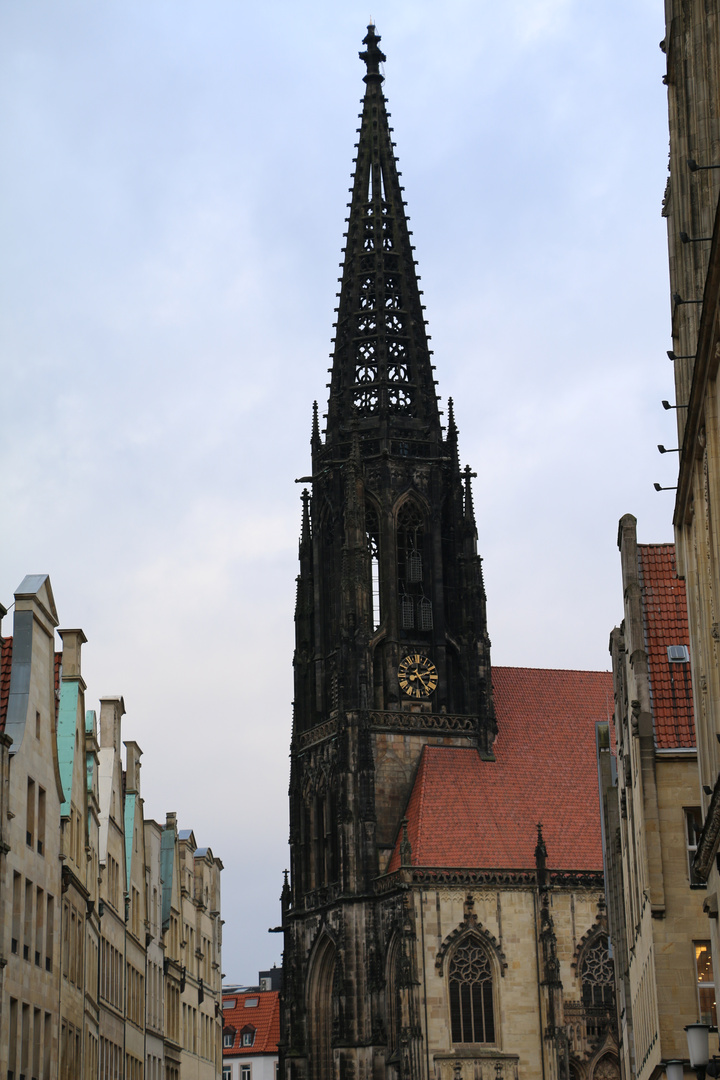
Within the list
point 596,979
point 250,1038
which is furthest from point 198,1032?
point 250,1038

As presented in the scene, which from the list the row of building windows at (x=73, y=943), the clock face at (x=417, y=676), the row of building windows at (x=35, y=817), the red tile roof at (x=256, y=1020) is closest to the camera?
the row of building windows at (x=35, y=817)

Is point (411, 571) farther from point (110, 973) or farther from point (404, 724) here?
point (110, 973)

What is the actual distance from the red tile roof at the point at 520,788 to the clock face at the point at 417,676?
8.09 ft

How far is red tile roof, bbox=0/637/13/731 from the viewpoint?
107 feet

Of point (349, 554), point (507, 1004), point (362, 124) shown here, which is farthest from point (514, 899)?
point (362, 124)

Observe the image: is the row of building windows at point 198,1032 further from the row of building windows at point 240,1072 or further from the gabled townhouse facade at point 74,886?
the row of building windows at point 240,1072

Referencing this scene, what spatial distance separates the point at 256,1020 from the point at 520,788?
1574 inches

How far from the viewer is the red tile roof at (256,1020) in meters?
104

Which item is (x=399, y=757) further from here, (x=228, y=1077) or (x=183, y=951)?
(x=228, y=1077)

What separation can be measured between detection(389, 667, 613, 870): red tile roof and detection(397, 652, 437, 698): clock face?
2465 mm

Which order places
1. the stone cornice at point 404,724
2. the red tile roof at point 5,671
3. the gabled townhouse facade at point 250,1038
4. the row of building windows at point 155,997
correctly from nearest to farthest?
the red tile roof at point 5,671 < the row of building windows at point 155,997 < the stone cornice at point 404,724 < the gabled townhouse facade at point 250,1038

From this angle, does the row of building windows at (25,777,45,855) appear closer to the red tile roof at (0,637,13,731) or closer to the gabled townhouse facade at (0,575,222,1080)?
the gabled townhouse facade at (0,575,222,1080)

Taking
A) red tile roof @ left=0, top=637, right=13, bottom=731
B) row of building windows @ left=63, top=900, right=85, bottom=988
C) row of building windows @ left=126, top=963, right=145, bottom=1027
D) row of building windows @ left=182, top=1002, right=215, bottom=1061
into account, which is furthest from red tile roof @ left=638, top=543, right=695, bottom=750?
row of building windows @ left=182, top=1002, right=215, bottom=1061

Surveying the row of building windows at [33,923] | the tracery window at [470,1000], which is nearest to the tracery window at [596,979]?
the tracery window at [470,1000]
